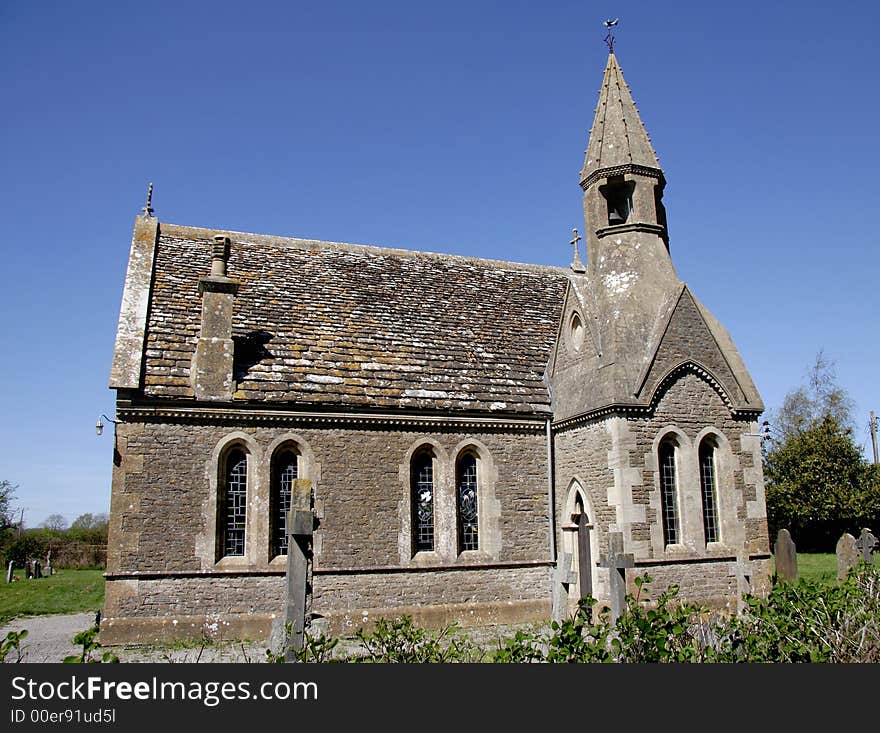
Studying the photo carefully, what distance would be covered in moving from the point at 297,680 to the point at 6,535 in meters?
42.5

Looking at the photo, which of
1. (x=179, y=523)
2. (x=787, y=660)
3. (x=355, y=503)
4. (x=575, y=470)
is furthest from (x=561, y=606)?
(x=787, y=660)

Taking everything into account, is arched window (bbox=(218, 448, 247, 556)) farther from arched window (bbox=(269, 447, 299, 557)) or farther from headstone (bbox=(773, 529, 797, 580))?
headstone (bbox=(773, 529, 797, 580))

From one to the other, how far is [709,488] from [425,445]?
23.5 feet

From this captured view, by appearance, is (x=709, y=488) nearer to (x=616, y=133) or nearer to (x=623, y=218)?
(x=623, y=218)

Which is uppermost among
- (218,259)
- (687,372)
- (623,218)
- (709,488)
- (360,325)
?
(623,218)

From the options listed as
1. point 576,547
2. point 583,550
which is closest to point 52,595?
point 576,547

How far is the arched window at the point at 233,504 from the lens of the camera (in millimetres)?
16484

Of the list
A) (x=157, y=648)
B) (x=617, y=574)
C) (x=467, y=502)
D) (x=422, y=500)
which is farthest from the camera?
(x=467, y=502)

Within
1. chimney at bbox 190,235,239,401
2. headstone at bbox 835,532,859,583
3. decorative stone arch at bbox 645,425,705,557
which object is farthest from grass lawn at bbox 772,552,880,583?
chimney at bbox 190,235,239,401

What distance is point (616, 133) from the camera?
20.9 metres

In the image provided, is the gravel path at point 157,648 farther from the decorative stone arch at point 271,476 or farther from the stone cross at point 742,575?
the stone cross at point 742,575

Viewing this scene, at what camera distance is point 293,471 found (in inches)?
680

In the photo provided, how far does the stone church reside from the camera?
16.1 metres

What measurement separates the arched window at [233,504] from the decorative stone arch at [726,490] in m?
10.9
